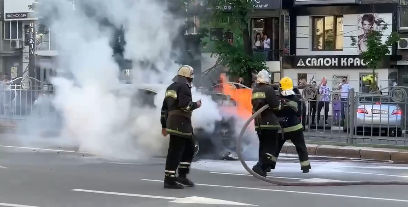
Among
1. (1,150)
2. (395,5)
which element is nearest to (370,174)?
(1,150)

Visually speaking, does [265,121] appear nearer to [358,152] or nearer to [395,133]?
[358,152]

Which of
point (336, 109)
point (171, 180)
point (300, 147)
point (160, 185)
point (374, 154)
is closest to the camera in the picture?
point (171, 180)

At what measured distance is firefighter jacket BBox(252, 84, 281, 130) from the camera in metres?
9.70

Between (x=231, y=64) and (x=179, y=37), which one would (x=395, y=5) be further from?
(x=179, y=37)

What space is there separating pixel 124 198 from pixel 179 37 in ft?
20.7

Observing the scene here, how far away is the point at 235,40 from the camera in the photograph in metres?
22.9

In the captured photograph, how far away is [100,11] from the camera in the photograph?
13.2 metres

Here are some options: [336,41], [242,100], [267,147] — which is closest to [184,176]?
[267,147]

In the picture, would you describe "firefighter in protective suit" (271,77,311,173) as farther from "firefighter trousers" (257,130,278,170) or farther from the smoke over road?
the smoke over road

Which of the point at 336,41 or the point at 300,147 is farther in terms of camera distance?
the point at 336,41

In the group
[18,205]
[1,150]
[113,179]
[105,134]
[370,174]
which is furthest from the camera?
[1,150]

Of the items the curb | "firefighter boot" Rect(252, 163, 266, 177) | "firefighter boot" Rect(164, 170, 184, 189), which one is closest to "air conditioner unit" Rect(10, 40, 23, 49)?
the curb

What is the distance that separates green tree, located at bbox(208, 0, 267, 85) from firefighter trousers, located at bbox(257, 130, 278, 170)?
6.07m

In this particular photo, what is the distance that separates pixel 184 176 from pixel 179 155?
0.38m
